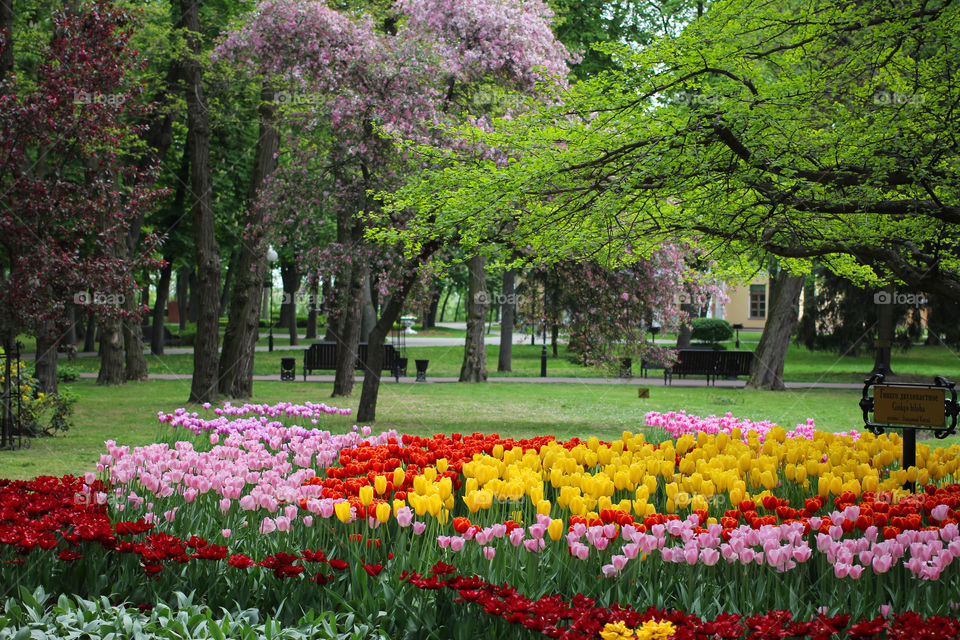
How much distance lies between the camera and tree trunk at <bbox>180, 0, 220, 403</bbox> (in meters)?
17.3

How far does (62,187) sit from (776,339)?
1814 cm

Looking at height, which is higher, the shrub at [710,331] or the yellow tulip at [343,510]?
the shrub at [710,331]

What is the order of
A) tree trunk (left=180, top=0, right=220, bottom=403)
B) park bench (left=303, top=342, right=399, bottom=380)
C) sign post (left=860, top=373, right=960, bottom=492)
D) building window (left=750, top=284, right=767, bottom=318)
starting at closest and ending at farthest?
sign post (left=860, top=373, right=960, bottom=492)
tree trunk (left=180, top=0, right=220, bottom=403)
park bench (left=303, top=342, right=399, bottom=380)
building window (left=750, top=284, right=767, bottom=318)

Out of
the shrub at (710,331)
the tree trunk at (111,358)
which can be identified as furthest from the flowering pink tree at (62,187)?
the shrub at (710,331)

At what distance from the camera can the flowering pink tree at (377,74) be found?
14.4 m

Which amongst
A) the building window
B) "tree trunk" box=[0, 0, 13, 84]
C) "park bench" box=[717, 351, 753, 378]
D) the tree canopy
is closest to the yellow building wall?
the building window

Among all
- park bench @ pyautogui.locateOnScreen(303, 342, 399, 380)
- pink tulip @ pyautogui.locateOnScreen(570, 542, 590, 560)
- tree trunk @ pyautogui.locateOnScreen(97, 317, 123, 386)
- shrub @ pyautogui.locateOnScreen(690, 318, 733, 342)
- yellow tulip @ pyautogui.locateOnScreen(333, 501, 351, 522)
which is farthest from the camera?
shrub @ pyautogui.locateOnScreen(690, 318, 733, 342)

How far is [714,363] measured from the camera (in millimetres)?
24328

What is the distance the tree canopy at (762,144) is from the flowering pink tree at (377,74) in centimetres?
670

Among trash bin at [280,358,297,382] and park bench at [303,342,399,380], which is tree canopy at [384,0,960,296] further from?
park bench at [303,342,399,380]

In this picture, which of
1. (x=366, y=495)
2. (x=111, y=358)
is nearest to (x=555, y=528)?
(x=366, y=495)

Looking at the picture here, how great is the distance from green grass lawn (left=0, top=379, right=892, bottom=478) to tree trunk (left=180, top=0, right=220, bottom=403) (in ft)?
2.98

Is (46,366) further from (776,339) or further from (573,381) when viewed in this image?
(776,339)

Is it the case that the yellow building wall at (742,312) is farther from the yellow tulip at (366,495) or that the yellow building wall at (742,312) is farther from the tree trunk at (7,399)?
the yellow tulip at (366,495)
